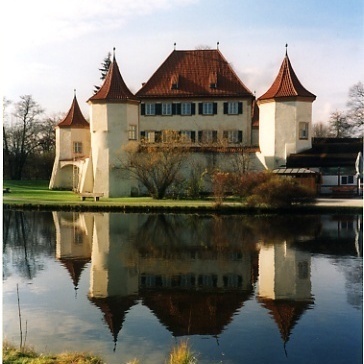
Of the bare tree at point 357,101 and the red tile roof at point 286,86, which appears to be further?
the red tile roof at point 286,86

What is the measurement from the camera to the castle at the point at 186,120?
29.9 meters

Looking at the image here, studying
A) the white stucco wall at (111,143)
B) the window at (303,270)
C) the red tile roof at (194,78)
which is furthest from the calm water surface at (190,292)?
the red tile roof at (194,78)

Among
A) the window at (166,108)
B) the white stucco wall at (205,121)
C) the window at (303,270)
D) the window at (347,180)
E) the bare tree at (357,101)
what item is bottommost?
the window at (303,270)

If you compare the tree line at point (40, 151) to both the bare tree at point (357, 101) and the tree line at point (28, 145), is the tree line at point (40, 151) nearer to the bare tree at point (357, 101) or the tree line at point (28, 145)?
the tree line at point (28, 145)

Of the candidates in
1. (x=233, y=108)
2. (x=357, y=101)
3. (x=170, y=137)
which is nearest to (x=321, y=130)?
(x=233, y=108)

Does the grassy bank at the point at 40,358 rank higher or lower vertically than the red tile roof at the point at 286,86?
lower

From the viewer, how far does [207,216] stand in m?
21.7

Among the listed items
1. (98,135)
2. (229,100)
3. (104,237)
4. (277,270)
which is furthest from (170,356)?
(229,100)

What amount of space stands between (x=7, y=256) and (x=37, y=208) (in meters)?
10.6

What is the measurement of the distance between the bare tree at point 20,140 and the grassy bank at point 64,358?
1207 inches

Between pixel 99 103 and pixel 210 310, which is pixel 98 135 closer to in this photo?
pixel 99 103

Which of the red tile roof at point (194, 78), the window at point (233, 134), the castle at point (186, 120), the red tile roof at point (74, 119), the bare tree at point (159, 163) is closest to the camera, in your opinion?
the bare tree at point (159, 163)

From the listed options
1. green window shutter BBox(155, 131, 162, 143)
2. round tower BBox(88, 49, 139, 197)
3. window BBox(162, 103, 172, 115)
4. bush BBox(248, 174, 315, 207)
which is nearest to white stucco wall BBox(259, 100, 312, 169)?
green window shutter BBox(155, 131, 162, 143)

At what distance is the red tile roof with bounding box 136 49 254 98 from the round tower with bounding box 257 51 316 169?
370 cm
